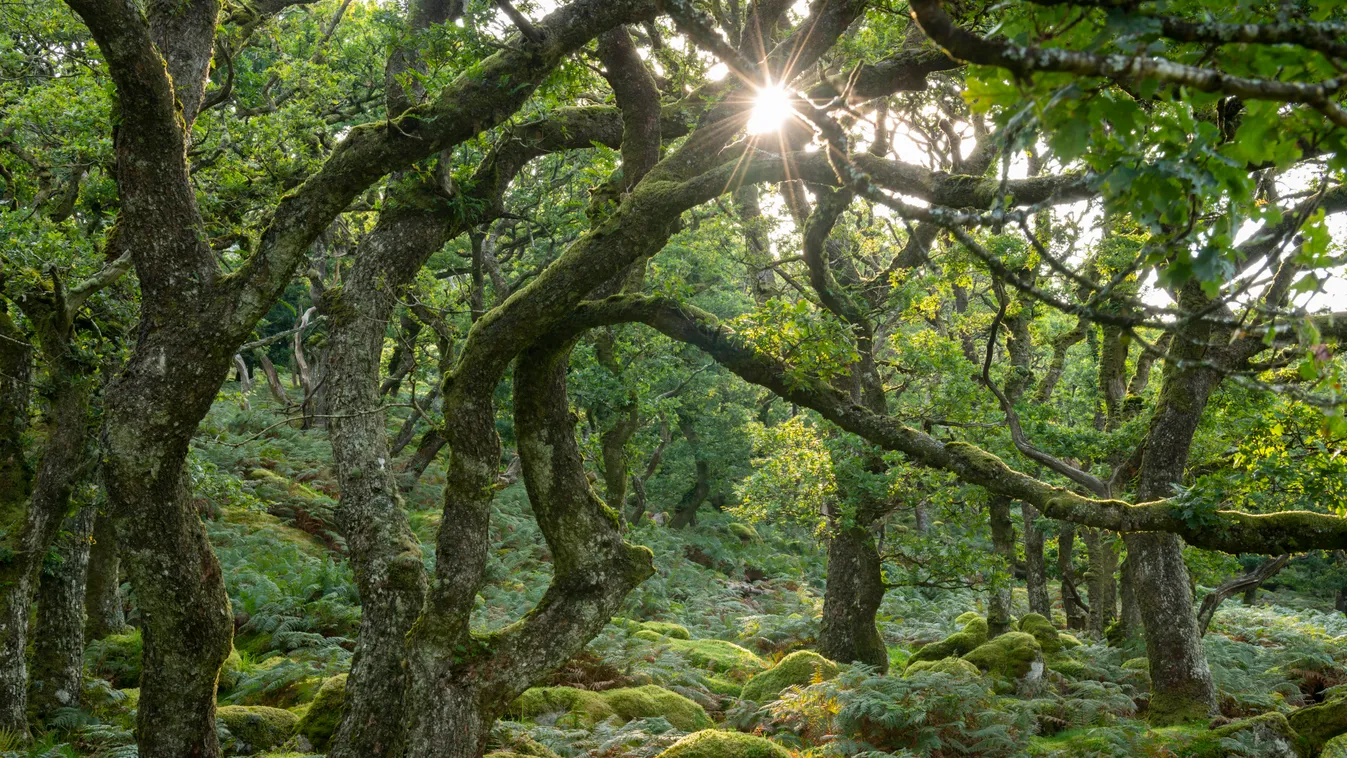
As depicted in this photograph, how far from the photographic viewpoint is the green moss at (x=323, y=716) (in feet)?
25.5

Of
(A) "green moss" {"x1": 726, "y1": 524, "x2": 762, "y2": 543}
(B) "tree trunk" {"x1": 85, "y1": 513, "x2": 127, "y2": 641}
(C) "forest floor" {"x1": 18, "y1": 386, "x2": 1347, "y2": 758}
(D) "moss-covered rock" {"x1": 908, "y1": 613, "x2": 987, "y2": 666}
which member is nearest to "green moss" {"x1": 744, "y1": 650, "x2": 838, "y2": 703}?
(C) "forest floor" {"x1": 18, "y1": 386, "x2": 1347, "y2": 758}

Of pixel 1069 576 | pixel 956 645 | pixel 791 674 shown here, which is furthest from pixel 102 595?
pixel 1069 576

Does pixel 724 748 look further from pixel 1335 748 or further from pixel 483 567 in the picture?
pixel 1335 748

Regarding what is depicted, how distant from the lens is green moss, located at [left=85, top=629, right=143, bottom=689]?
9781 mm

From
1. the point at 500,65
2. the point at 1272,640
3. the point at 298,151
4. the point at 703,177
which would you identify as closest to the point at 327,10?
the point at 298,151

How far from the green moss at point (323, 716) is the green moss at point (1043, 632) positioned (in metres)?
9.63

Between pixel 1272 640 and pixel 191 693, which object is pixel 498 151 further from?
pixel 1272 640

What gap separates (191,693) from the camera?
5.39 meters

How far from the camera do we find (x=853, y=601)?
34.8 feet

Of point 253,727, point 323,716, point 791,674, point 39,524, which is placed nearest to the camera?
point 39,524

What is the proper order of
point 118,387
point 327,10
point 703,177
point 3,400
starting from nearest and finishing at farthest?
point 118,387 < point 703,177 < point 3,400 < point 327,10

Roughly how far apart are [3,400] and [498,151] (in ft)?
19.5

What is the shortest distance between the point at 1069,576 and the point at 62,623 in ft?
54.3

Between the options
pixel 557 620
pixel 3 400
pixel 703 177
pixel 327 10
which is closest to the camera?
pixel 703 177
